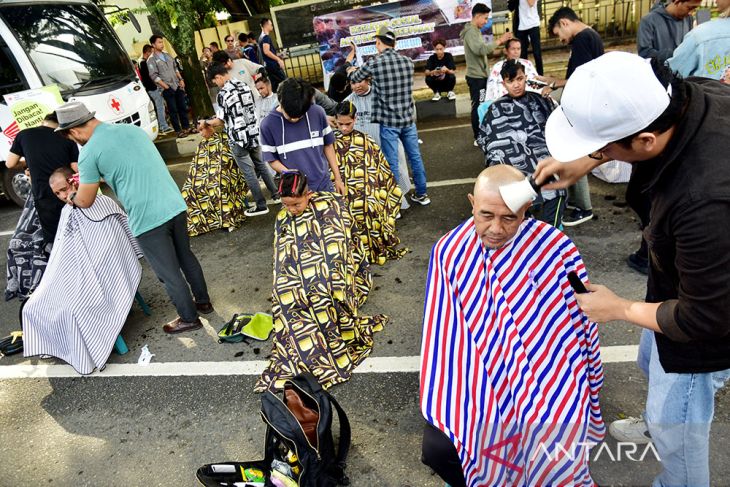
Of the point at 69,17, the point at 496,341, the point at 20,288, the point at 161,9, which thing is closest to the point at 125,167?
the point at 20,288

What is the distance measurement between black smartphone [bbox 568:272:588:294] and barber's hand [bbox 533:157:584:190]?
47 centimetres

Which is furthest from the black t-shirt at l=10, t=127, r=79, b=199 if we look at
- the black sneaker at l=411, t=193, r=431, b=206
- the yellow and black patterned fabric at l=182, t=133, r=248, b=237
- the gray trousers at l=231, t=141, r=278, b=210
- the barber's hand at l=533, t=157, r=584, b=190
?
the barber's hand at l=533, t=157, r=584, b=190

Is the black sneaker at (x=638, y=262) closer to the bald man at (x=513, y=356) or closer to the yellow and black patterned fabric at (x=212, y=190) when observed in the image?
the bald man at (x=513, y=356)

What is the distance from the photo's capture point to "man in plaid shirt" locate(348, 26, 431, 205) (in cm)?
581

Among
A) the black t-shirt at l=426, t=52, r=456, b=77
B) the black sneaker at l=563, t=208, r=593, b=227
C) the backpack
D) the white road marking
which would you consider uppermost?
the black t-shirt at l=426, t=52, r=456, b=77

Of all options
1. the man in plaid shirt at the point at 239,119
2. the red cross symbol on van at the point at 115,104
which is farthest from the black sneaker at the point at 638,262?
the red cross symbol on van at the point at 115,104

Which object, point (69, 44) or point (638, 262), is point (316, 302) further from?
point (69, 44)

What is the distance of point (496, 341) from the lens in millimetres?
2398

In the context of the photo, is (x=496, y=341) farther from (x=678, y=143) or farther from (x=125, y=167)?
(x=125, y=167)

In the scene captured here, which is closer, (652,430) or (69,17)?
(652,430)

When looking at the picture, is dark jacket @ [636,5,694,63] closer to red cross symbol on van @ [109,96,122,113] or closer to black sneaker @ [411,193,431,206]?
black sneaker @ [411,193,431,206]

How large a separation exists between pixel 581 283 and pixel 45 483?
→ 3400mm

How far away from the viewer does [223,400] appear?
3.76 metres

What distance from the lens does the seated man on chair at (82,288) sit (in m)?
4.09
